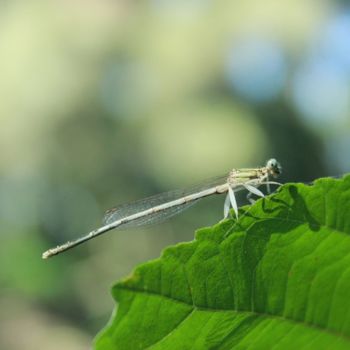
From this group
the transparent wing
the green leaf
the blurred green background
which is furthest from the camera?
the blurred green background

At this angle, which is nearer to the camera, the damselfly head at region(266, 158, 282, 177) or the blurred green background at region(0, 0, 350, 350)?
the damselfly head at region(266, 158, 282, 177)

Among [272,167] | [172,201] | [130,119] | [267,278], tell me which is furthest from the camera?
[130,119]

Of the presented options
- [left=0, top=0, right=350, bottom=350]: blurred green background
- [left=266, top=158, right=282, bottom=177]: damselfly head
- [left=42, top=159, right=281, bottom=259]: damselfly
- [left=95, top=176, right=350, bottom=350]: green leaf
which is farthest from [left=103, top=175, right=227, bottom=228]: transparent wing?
[left=0, top=0, right=350, bottom=350]: blurred green background

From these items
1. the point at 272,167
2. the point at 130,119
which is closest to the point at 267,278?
the point at 272,167

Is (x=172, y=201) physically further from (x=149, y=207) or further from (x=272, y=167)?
(x=272, y=167)

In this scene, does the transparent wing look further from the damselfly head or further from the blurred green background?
the blurred green background

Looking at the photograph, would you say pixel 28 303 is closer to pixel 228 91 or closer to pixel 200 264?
pixel 228 91
